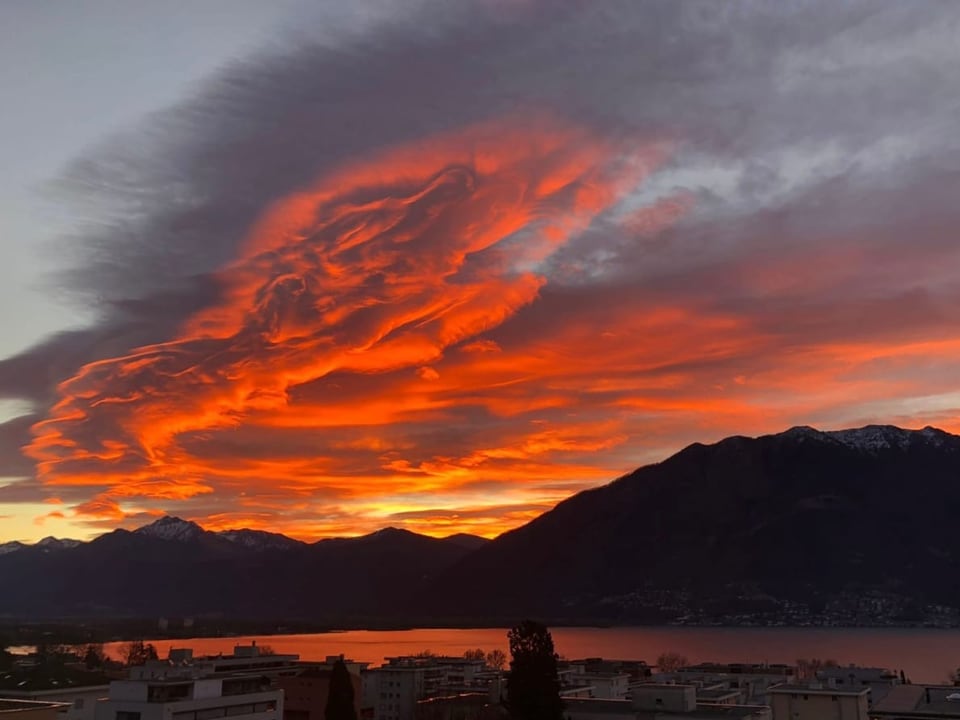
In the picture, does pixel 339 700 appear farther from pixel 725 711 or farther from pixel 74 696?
pixel 74 696

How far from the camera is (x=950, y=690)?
68.3 m

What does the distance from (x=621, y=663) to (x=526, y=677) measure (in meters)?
77.2

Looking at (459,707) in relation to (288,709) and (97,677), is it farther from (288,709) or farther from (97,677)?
(97,677)

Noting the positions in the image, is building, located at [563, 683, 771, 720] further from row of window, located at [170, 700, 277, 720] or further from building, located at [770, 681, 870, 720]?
row of window, located at [170, 700, 277, 720]

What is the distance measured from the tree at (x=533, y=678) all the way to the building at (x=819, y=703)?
3362 cm

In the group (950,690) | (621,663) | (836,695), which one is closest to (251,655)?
(621,663)

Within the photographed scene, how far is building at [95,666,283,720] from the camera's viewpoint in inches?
2120

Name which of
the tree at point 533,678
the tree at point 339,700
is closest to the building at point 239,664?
the tree at point 339,700

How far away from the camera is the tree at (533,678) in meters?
49.7

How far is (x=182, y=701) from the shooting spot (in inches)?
2144

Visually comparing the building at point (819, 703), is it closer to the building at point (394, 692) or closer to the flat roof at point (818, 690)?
the flat roof at point (818, 690)

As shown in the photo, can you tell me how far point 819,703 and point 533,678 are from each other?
35573 mm

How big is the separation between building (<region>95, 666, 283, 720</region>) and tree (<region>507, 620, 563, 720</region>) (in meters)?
18.2

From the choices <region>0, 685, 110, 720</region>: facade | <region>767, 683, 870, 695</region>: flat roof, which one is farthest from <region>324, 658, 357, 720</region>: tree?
<region>767, 683, 870, 695</region>: flat roof
